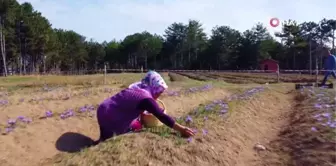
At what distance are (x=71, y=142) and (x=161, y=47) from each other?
353 feet

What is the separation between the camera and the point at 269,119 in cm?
1086

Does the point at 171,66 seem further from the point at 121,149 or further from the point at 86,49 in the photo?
the point at 121,149

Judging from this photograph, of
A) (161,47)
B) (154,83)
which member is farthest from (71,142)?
(161,47)

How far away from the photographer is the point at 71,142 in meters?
7.55

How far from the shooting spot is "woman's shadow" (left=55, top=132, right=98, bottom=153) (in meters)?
7.30

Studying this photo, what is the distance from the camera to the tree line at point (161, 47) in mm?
66375

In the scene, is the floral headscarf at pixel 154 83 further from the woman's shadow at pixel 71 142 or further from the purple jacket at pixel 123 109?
the woman's shadow at pixel 71 142

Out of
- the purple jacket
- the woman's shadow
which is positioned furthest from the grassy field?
the purple jacket

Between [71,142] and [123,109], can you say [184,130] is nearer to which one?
[123,109]

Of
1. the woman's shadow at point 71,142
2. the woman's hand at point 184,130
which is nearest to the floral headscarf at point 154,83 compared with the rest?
the woman's hand at point 184,130

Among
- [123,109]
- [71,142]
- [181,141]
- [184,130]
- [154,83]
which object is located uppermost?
[154,83]

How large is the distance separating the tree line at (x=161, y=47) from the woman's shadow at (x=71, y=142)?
48032 millimetres

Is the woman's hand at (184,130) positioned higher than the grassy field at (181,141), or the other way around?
the woman's hand at (184,130)

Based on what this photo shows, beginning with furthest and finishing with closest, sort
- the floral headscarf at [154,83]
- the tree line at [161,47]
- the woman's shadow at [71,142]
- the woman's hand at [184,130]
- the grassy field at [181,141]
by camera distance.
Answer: the tree line at [161,47], the woman's shadow at [71,142], the floral headscarf at [154,83], the woman's hand at [184,130], the grassy field at [181,141]
